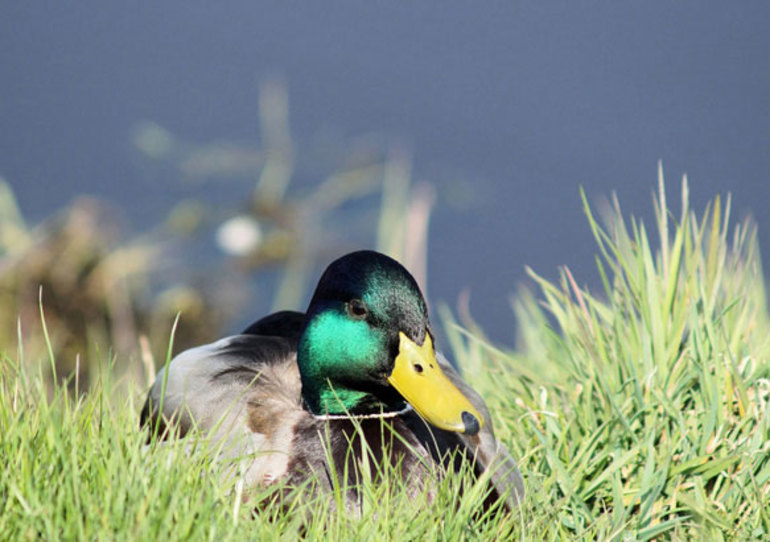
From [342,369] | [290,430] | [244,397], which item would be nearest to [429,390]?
[342,369]

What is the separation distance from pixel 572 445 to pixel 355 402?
54cm

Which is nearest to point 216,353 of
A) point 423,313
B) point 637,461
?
point 423,313

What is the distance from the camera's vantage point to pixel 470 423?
7.63ft

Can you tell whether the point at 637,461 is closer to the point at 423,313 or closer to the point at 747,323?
the point at 423,313

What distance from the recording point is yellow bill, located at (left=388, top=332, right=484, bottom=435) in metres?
2.33

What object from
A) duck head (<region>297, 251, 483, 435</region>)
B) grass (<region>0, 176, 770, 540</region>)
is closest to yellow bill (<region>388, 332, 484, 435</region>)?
duck head (<region>297, 251, 483, 435</region>)

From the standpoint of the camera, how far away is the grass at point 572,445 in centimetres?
184

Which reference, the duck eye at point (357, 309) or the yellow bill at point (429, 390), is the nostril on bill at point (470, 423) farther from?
the duck eye at point (357, 309)

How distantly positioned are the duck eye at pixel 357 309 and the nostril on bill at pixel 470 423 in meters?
0.32

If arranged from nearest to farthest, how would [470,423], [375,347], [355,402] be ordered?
1. [470,423]
2. [375,347]
3. [355,402]

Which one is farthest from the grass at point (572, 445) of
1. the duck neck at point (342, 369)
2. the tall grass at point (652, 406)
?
the duck neck at point (342, 369)

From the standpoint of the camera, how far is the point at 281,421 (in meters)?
2.49

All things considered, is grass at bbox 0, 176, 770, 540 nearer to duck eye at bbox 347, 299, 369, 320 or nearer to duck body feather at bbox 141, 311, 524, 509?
duck body feather at bbox 141, 311, 524, 509

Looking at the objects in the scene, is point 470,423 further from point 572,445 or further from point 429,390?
point 572,445
